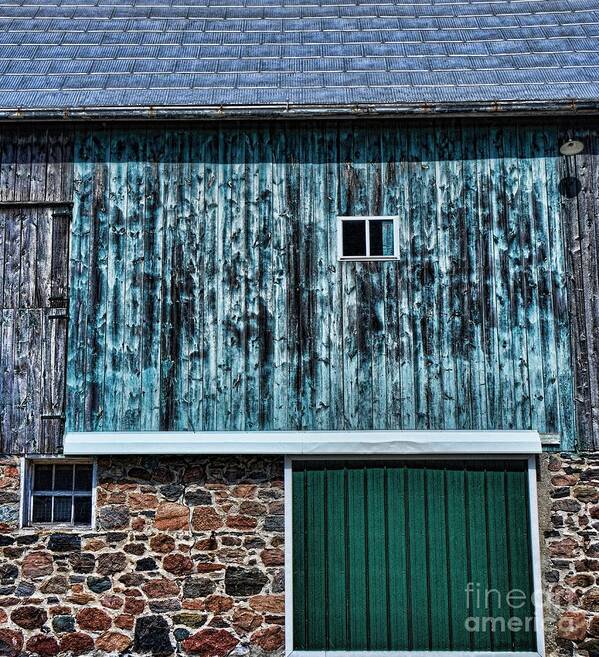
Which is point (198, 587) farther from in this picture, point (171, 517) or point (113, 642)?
point (113, 642)


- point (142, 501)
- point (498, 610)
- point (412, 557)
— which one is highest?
point (142, 501)

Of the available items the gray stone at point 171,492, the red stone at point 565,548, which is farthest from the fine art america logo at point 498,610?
the gray stone at point 171,492

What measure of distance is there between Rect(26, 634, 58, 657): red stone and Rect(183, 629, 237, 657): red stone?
1.28 meters

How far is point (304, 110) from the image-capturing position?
7.35 meters

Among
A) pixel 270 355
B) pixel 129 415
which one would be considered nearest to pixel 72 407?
pixel 129 415

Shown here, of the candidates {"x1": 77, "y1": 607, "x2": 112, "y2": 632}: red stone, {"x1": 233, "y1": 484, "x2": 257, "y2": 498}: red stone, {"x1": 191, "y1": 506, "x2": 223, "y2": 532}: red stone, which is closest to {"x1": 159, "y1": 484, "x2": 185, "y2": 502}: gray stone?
{"x1": 191, "y1": 506, "x2": 223, "y2": 532}: red stone

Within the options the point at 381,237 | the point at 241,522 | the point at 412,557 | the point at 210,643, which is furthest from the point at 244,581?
the point at 381,237

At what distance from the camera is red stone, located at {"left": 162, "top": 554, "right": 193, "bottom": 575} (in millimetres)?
6980

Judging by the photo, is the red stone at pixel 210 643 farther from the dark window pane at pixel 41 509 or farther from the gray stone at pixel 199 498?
the dark window pane at pixel 41 509

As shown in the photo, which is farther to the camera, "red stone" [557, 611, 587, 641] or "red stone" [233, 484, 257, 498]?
"red stone" [233, 484, 257, 498]

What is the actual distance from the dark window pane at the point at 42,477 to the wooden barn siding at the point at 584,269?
5.42 metres

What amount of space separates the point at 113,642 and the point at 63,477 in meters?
1.70

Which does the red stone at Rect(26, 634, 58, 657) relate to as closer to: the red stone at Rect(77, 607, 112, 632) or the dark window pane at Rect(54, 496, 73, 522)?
the red stone at Rect(77, 607, 112, 632)

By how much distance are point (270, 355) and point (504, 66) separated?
4.26m
